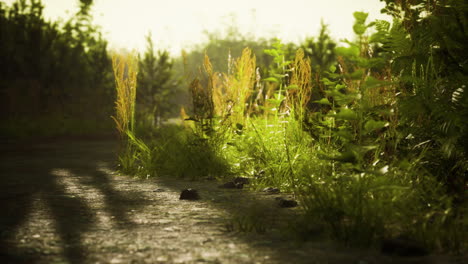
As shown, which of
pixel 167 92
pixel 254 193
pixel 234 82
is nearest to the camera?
pixel 254 193

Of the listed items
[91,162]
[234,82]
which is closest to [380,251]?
[234,82]

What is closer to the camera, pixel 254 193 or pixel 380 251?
pixel 380 251

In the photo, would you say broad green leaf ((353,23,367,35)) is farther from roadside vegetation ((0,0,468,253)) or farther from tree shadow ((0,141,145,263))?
tree shadow ((0,141,145,263))

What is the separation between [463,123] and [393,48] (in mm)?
1205

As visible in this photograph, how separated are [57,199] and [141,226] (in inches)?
60.2

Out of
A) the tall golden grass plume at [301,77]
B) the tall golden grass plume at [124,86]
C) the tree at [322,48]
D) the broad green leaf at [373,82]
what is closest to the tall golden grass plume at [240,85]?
the tall golden grass plume at [301,77]

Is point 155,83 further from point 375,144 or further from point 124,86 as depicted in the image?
point 375,144

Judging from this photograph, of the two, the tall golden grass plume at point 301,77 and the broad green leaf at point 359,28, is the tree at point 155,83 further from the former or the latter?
the broad green leaf at point 359,28

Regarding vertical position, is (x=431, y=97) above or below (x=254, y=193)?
above

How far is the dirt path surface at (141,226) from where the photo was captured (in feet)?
8.31

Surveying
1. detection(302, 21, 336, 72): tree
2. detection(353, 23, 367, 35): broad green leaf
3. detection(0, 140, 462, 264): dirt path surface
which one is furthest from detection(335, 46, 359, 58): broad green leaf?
detection(302, 21, 336, 72): tree

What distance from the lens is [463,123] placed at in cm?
330

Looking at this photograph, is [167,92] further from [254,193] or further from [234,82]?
[254,193]

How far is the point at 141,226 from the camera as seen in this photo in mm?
3268
